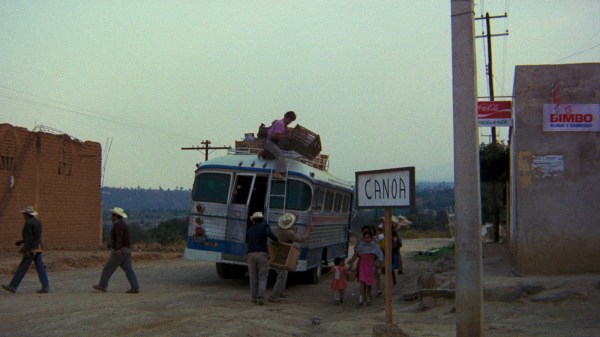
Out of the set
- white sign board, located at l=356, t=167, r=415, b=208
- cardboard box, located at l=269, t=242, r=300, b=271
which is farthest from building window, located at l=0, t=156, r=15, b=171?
white sign board, located at l=356, t=167, r=415, b=208

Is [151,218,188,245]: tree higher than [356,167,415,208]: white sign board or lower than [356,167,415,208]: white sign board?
lower

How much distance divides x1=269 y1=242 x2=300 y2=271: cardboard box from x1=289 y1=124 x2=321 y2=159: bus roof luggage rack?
3672mm

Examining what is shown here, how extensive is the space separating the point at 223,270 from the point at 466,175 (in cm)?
1069

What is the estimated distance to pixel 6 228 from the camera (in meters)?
20.6

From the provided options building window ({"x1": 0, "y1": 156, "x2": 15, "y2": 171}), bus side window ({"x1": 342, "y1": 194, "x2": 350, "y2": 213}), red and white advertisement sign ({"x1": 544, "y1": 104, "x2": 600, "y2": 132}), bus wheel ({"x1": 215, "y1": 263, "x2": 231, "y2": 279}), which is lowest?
bus wheel ({"x1": 215, "y1": 263, "x2": 231, "y2": 279})

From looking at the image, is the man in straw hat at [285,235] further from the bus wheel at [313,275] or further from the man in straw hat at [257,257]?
the bus wheel at [313,275]

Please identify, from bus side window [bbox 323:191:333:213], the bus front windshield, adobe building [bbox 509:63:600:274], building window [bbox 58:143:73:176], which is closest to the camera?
adobe building [bbox 509:63:600:274]

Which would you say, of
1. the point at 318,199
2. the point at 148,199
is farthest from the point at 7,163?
the point at 148,199

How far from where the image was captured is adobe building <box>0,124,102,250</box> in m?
20.8

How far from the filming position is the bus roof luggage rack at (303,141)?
54.2ft

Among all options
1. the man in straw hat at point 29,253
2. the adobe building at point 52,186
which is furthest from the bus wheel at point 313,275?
the adobe building at point 52,186

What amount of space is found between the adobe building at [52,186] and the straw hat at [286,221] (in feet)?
35.4

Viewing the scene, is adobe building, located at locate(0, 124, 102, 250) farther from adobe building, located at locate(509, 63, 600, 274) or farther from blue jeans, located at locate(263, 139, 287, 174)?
adobe building, located at locate(509, 63, 600, 274)

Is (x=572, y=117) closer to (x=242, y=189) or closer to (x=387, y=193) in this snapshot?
(x=387, y=193)
